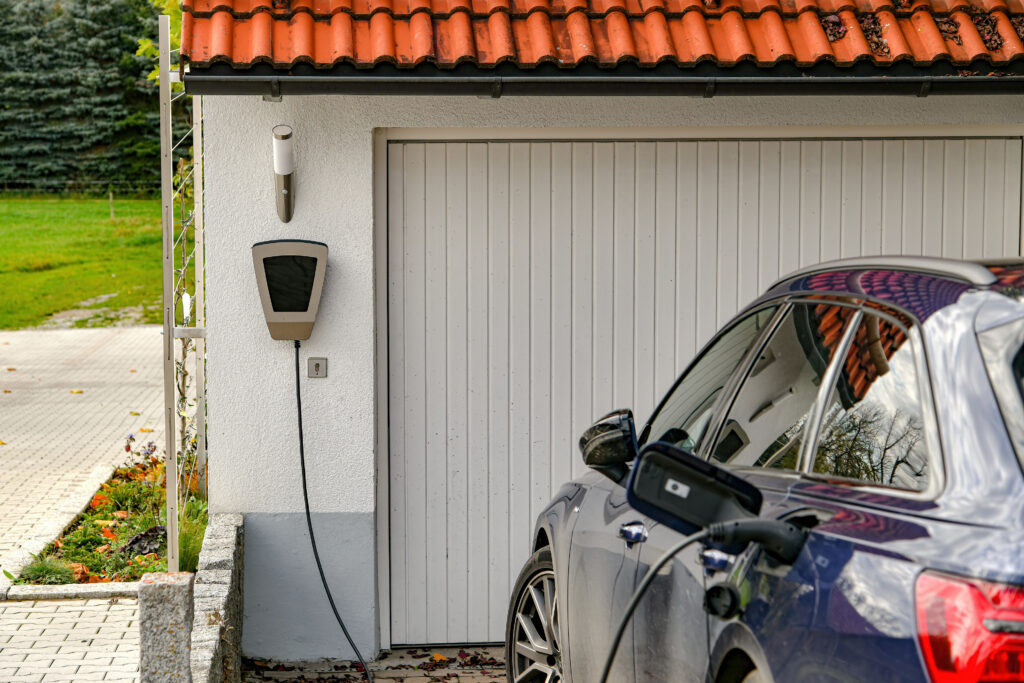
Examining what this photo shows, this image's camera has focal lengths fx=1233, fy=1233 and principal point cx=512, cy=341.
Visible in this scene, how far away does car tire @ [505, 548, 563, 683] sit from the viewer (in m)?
4.53

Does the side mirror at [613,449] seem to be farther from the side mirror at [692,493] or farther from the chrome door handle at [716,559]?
the side mirror at [692,493]

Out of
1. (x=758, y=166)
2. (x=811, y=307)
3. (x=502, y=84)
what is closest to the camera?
(x=811, y=307)

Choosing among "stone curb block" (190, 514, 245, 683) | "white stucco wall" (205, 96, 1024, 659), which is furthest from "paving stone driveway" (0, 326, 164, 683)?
"white stucco wall" (205, 96, 1024, 659)

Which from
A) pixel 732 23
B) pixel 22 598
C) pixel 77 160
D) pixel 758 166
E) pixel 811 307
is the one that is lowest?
pixel 22 598

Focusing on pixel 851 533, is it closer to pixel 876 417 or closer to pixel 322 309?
pixel 876 417

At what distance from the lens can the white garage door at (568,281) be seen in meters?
6.29

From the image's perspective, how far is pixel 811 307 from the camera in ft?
10.2

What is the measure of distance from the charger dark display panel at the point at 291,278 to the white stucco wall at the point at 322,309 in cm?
15

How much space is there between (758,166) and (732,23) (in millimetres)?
835

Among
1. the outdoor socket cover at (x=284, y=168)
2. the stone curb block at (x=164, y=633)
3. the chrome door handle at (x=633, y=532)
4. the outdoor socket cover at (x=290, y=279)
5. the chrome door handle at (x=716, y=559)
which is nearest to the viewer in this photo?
the chrome door handle at (x=716, y=559)

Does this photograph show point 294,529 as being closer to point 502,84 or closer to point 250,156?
point 250,156

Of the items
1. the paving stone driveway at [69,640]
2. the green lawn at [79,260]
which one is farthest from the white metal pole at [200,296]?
the green lawn at [79,260]

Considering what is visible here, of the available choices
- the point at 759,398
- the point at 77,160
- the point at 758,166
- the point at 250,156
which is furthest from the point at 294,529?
the point at 77,160

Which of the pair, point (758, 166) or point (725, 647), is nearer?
point (725, 647)
